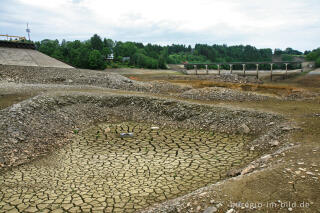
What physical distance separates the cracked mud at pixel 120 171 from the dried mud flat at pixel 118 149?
0.02 m

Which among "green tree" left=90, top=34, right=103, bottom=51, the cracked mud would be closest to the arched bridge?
"green tree" left=90, top=34, right=103, bottom=51

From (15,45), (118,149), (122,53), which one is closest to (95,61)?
(15,45)

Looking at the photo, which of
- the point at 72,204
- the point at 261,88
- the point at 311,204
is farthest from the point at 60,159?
the point at 261,88

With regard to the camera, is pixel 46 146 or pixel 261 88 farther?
pixel 261 88

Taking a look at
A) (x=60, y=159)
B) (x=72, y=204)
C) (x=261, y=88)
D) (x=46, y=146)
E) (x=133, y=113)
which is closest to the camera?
(x=72, y=204)

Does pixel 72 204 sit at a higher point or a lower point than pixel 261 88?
lower

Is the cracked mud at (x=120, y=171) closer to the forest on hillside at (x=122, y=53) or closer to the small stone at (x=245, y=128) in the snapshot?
the small stone at (x=245, y=128)

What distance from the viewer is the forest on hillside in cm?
4765

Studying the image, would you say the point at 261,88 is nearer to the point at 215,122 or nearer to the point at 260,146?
the point at 215,122

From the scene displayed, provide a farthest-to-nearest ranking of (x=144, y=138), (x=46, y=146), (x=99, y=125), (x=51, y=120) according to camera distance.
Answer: (x=99, y=125) → (x=51, y=120) → (x=144, y=138) → (x=46, y=146)

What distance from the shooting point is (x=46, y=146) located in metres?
8.20

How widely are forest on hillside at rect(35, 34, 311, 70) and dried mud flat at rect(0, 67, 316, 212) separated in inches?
1444

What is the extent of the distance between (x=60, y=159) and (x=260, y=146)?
6222 millimetres

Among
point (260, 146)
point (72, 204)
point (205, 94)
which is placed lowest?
point (72, 204)
